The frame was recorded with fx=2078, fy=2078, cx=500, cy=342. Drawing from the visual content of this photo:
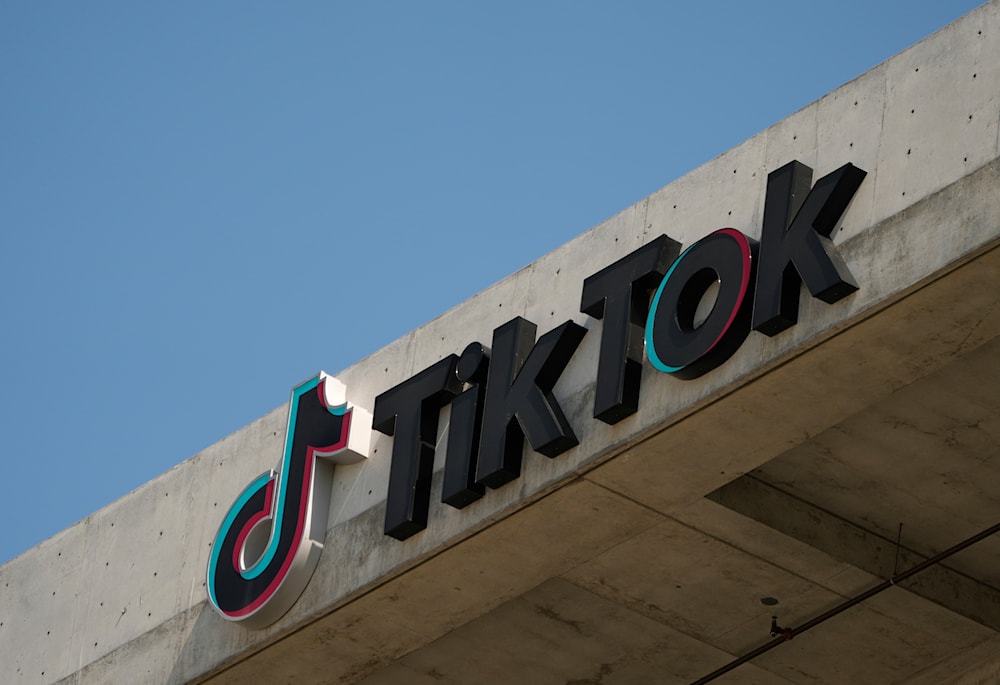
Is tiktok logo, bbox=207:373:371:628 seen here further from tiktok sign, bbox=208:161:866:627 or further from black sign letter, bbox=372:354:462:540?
black sign letter, bbox=372:354:462:540

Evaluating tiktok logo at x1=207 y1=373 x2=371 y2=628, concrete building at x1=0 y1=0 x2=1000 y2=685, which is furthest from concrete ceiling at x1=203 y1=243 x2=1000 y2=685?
tiktok logo at x1=207 y1=373 x2=371 y2=628

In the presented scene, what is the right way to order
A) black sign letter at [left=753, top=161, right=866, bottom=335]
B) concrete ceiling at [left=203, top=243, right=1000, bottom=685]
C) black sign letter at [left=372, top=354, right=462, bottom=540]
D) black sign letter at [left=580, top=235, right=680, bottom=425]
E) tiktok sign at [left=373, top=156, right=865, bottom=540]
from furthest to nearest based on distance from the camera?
1. black sign letter at [left=372, top=354, right=462, bottom=540]
2. black sign letter at [left=580, top=235, right=680, bottom=425]
3. concrete ceiling at [left=203, top=243, right=1000, bottom=685]
4. tiktok sign at [left=373, top=156, right=865, bottom=540]
5. black sign letter at [left=753, top=161, right=866, bottom=335]

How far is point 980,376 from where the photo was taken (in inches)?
559

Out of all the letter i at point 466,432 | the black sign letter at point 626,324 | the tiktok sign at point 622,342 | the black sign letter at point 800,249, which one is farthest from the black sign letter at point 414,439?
the black sign letter at point 800,249

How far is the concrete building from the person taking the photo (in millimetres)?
13141

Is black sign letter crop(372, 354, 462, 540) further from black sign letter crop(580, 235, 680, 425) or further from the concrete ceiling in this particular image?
black sign letter crop(580, 235, 680, 425)

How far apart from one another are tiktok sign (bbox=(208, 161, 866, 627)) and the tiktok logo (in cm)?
1

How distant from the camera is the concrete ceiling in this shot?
13641mm

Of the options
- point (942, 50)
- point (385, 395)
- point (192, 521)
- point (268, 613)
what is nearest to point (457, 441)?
point (385, 395)

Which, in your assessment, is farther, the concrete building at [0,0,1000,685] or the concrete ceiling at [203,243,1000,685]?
the concrete ceiling at [203,243,1000,685]

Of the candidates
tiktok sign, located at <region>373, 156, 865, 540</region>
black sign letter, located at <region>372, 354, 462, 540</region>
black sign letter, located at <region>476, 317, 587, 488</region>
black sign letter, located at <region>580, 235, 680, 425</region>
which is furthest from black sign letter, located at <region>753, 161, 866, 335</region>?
black sign letter, located at <region>372, 354, 462, 540</region>

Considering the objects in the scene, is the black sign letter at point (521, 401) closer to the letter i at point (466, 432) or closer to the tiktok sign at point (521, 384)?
the tiktok sign at point (521, 384)

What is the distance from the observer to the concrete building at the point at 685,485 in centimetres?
1314

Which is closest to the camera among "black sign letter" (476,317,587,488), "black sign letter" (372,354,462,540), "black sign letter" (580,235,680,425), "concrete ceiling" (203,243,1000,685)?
"concrete ceiling" (203,243,1000,685)
